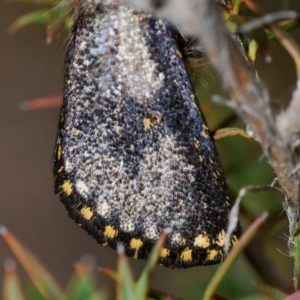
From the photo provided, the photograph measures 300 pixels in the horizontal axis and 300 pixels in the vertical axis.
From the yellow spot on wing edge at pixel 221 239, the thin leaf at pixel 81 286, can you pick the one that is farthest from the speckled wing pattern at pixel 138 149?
the thin leaf at pixel 81 286

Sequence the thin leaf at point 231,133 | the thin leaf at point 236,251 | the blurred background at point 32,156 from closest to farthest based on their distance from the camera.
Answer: the thin leaf at point 236,251 < the thin leaf at point 231,133 < the blurred background at point 32,156

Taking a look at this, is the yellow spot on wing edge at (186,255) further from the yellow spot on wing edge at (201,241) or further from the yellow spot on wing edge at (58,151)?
the yellow spot on wing edge at (58,151)

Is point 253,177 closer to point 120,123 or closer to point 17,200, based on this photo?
point 120,123

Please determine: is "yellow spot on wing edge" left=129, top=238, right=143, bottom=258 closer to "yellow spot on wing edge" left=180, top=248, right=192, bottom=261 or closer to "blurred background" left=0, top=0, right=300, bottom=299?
"yellow spot on wing edge" left=180, top=248, right=192, bottom=261

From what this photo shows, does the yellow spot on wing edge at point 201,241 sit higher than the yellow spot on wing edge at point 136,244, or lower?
lower

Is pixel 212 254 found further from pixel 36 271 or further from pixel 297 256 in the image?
pixel 36 271

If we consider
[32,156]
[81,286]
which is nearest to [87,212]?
[81,286]

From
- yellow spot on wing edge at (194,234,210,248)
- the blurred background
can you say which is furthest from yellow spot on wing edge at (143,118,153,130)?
the blurred background
